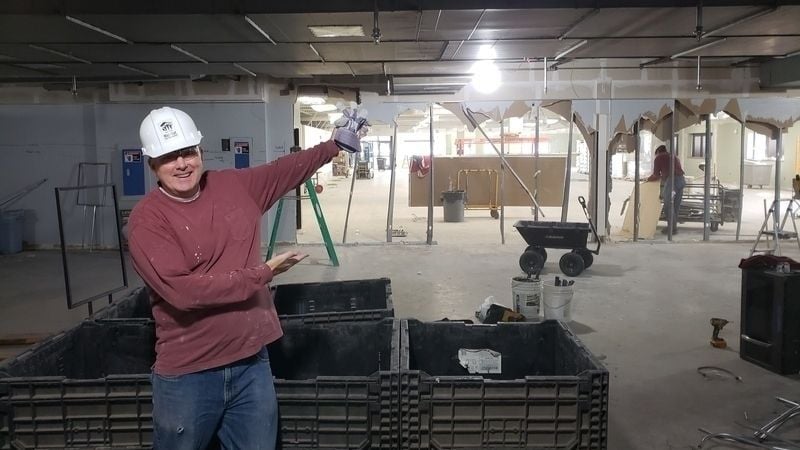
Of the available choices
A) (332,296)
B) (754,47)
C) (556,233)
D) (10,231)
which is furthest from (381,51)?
(10,231)

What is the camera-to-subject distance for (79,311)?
18.3ft

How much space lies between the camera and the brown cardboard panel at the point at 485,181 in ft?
43.1

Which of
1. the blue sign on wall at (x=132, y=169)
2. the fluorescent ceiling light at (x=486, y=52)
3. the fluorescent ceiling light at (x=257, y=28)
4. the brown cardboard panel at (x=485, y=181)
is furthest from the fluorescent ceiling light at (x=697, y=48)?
the blue sign on wall at (x=132, y=169)

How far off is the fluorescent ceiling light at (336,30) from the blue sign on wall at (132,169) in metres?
4.50

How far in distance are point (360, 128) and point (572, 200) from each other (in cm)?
1402

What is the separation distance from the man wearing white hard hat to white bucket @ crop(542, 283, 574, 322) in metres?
3.44

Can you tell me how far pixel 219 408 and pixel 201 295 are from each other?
0.41m

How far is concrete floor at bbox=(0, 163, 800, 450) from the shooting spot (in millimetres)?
3490

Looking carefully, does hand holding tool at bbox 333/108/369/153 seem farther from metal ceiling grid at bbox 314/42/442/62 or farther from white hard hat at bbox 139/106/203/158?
metal ceiling grid at bbox 314/42/442/62

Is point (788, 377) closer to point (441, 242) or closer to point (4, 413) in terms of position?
point (4, 413)

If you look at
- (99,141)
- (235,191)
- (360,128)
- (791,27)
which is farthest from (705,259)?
(99,141)

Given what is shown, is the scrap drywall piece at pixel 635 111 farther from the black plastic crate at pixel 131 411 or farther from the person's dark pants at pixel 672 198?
the black plastic crate at pixel 131 411

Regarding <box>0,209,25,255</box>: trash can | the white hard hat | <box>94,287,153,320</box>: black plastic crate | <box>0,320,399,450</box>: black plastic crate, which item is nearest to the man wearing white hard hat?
the white hard hat

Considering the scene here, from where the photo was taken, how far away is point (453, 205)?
12.0 m
